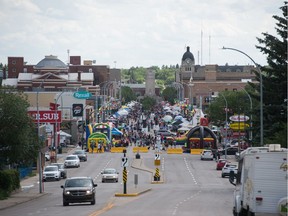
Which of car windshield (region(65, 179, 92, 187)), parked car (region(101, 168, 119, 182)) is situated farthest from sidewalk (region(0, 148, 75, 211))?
parked car (region(101, 168, 119, 182))

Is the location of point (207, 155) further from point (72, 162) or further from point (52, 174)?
point (52, 174)

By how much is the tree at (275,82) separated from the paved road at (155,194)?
17.6ft

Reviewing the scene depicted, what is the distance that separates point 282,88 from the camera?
214ft

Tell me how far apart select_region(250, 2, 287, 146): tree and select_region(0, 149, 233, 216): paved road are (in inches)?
212

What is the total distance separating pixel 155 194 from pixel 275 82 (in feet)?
52.3

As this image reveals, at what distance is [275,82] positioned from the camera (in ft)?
216

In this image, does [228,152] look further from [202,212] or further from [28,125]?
[202,212]

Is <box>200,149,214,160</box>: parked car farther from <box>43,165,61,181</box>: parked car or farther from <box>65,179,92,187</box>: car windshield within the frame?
<box>65,179,92,187</box>: car windshield

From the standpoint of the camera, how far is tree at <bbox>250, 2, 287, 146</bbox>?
6316 centimetres

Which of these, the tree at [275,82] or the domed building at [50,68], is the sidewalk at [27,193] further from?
the domed building at [50,68]

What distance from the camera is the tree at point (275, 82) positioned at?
63156mm

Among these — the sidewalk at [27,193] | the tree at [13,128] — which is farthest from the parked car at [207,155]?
the tree at [13,128]

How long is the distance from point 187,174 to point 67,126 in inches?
2137

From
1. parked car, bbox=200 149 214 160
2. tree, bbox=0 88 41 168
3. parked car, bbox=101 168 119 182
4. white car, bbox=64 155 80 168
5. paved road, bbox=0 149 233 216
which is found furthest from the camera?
parked car, bbox=200 149 214 160
